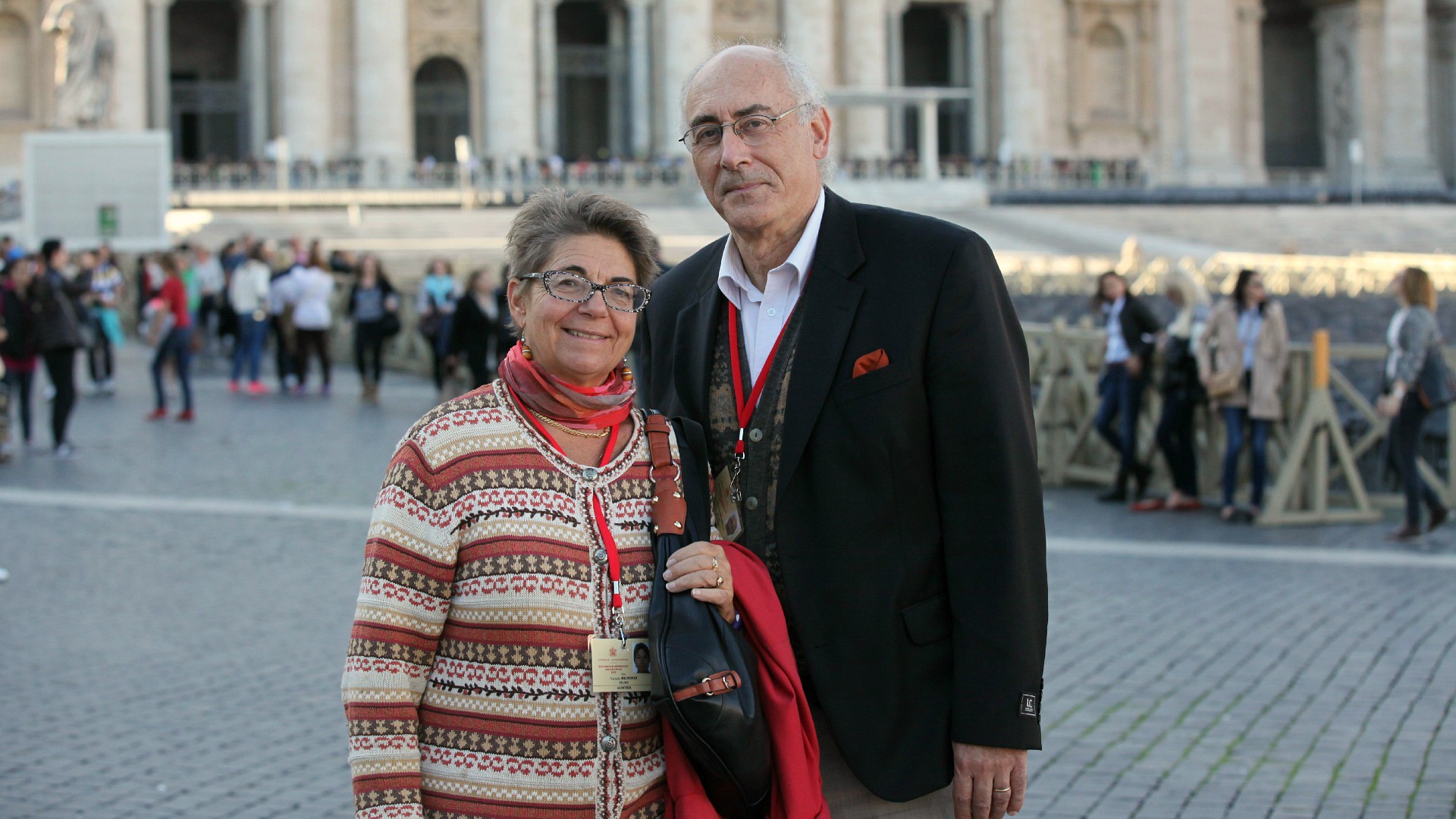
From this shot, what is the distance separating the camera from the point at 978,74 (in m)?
45.6

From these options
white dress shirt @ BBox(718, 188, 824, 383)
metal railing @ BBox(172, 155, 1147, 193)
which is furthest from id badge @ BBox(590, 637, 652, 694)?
metal railing @ BBox(172, 155, 1147, 193)

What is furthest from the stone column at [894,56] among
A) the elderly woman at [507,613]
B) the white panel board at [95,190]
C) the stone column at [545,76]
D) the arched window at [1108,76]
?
the elderly woman at [507,613]

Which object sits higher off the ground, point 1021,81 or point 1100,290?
point 1021,81

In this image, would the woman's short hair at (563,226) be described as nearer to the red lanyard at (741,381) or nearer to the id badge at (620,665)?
the red lanyard at (741,381)

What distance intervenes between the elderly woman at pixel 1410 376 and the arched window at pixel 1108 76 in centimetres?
3993

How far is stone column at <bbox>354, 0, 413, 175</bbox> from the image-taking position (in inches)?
1549

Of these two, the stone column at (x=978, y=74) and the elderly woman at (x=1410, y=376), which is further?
the stone column at (x=978, y=74)

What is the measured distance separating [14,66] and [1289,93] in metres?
39.2

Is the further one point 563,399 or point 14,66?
point 14,66

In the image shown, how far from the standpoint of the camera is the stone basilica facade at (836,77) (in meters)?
39.8

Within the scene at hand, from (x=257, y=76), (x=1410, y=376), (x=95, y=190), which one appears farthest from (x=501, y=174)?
(x=1410, y=376)

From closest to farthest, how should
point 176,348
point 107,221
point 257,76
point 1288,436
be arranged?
point 1288,436 → point 176,348 → point 107,221 → point 257,76

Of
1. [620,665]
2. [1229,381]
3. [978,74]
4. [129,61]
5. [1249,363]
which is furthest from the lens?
[978,74]

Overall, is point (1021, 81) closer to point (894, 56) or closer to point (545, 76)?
point (894, 56)
